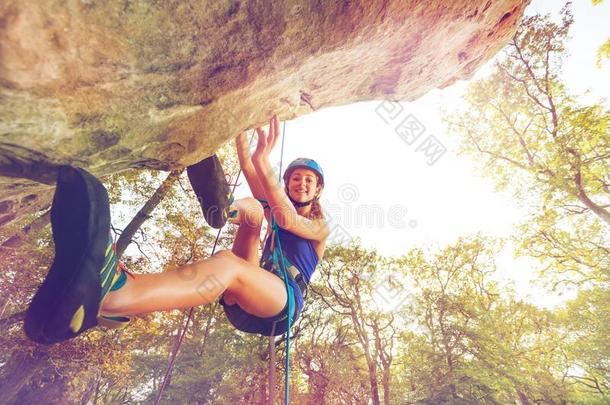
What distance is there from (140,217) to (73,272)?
25.5 feet

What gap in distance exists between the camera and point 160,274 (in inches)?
72.6

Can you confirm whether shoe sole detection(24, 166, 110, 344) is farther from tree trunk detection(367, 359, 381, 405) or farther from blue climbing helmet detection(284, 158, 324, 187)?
tree trunk detection(367, 359, 381, 405)

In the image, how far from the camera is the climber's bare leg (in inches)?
66.4

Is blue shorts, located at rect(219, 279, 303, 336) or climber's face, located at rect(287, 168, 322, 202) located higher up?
climber's face, located at rect(287, 168, 322, 202)

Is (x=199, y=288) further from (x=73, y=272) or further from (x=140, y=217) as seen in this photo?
(x=140, y=217)

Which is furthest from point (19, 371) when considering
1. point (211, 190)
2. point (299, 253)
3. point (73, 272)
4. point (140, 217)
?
point (73, 272)

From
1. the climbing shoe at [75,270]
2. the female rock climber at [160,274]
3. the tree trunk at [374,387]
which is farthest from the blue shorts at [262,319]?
the tree trunk at [374,387]

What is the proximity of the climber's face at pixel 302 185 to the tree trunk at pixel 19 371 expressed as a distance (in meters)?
8.44

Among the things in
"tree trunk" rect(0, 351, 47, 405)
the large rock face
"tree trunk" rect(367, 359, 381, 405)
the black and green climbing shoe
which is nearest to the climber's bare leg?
the black and green climbing shoe

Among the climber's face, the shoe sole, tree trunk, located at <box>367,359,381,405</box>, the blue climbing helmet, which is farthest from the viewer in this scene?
tree trunk, located at <box>367,359,381,405</box>

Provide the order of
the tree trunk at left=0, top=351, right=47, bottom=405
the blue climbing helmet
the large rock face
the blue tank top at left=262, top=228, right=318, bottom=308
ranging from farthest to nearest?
the tree trunk at left=0, top=351, right=47, bottom=405 → the blue climbing helmet → the blue tank top at left=262, top=228, right=318, bottom=308 → the large rock face

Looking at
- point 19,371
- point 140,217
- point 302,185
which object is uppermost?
point 140,217

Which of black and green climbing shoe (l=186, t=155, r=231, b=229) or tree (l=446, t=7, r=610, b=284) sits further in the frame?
tree (l=446, t=7, r=610, b=284)

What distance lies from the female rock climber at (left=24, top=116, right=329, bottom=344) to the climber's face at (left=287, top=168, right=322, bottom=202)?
15.4 inches
